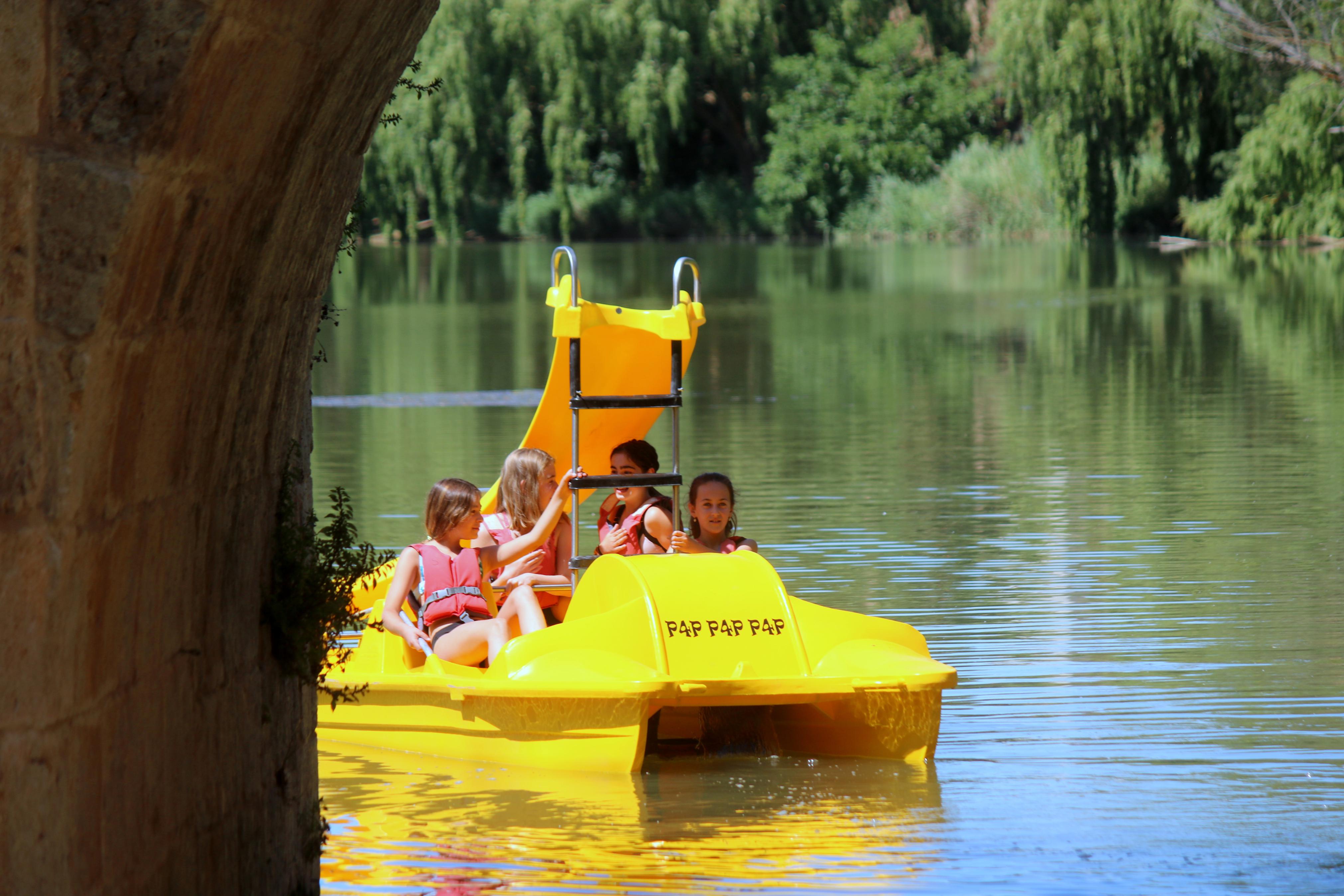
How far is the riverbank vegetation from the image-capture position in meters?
33.6

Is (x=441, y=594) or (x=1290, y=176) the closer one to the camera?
(x=441, y=594)

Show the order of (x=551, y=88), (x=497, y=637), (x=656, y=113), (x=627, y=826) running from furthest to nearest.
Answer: (x=551, y=88)
(x=656, y=113)
(x=497, y=637)
(x=627, y=826)

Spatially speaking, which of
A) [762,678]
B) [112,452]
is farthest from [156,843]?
[762,678]

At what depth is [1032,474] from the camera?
12.7 metres

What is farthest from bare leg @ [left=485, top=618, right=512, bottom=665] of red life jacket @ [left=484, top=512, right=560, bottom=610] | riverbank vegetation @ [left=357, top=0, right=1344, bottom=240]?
riverbank vegetation @ [left=357, top=0, right=1344, bottom=240]

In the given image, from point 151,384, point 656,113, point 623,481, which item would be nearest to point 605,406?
point 623,481

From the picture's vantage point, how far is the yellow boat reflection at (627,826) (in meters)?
4.85

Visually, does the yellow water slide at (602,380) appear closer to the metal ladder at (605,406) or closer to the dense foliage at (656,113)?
the metal ladder at (605,406)

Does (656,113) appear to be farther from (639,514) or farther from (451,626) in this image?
(451,626)

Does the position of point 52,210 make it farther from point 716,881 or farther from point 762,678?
point 762,678

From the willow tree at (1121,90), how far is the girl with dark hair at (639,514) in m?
28.1

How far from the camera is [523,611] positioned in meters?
6.48

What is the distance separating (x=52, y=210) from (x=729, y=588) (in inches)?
140

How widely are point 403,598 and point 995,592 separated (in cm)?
332
